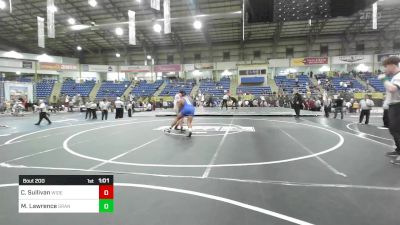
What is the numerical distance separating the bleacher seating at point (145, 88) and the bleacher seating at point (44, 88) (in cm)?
1214

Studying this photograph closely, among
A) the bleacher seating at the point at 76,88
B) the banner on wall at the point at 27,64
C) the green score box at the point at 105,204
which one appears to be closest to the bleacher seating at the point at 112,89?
the bleacher seating at the point at 76,88

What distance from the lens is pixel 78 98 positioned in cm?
3666

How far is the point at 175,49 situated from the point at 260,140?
41984 mm

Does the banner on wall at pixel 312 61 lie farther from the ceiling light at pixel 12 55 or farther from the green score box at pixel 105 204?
the green score box at pixel 105 204

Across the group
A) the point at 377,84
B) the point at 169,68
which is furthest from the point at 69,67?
the point at 377,84

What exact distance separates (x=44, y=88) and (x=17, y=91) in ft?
25.5

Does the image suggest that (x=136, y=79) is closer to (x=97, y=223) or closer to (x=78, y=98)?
(x=78, y=98)

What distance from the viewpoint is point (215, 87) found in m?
40.4

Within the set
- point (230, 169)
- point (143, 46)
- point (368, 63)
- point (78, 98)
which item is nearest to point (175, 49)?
point (143, 46)

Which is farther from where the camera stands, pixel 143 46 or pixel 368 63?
pixel 143 46

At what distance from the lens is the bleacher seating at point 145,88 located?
41.3m

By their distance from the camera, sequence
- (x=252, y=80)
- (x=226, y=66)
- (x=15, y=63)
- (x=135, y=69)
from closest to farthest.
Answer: (x=252, y=80) < (x=15, y=63) < (x=226, y=66) < (x=135, y=69)

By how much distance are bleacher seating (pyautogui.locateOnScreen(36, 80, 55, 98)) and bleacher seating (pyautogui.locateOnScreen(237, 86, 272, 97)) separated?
1084 inches
